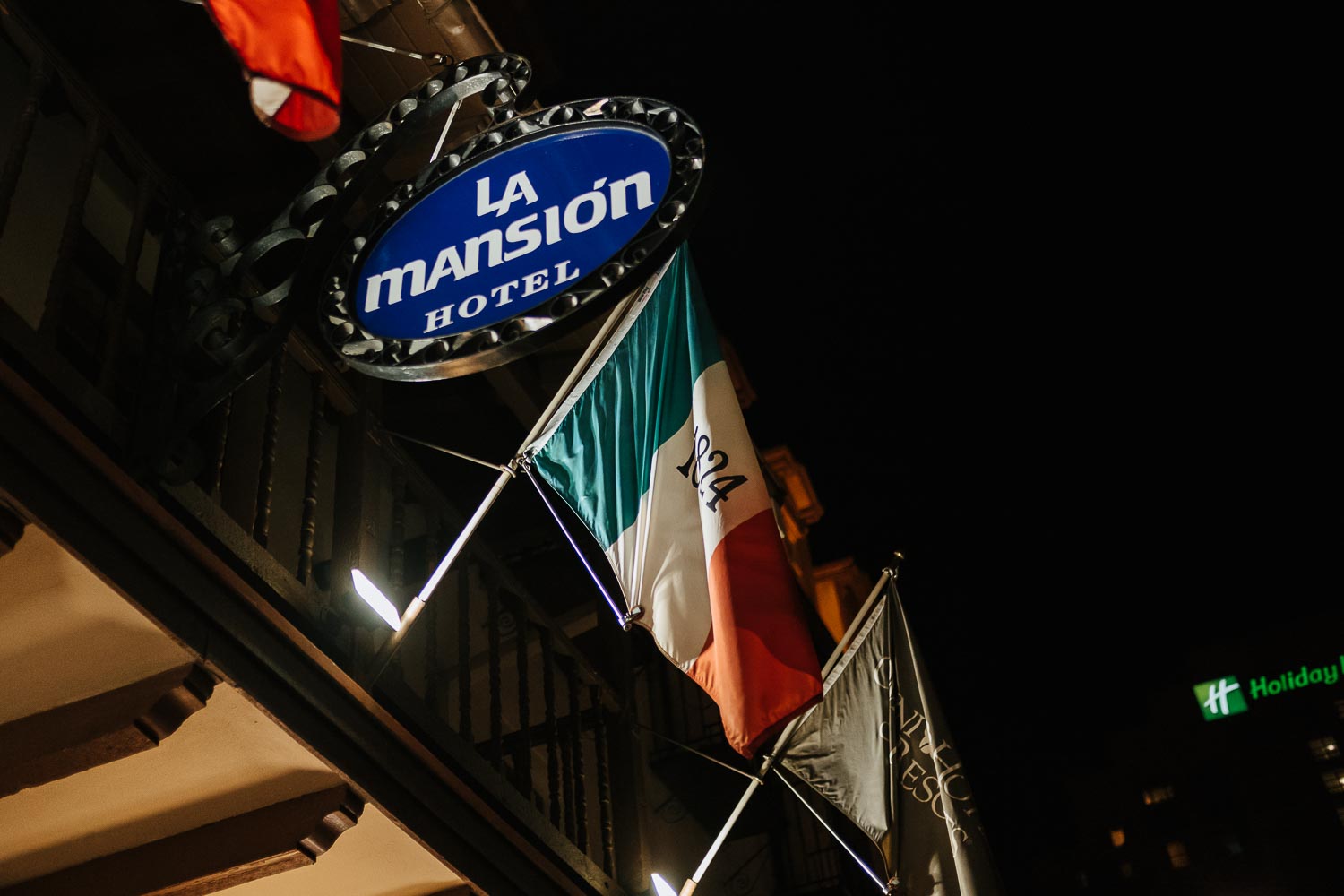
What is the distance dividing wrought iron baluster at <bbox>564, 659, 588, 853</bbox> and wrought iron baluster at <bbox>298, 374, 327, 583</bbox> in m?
2.20

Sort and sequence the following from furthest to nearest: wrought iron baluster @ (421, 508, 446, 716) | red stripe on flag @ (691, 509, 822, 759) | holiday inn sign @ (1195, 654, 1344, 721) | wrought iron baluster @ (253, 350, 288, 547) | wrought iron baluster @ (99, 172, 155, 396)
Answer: holiday inn sign @ (1195, 654, 1344, 721) → wrought iron baluster @ (421, 508, 446, 716) → red stripe on flag @ (691, 509, 822, 759) → wrought iron baluster @ (253, 350, 288, 547) → wrought iron baluster @ (99, 172, 155, 396)

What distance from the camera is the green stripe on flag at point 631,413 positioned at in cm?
568

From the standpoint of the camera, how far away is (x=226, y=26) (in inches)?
157

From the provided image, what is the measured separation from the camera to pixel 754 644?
202 inches

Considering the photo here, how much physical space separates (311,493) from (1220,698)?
6035 centimetres

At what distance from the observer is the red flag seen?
3984mm

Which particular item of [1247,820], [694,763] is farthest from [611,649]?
[1247,820]

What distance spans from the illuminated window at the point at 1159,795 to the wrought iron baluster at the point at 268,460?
262 feet

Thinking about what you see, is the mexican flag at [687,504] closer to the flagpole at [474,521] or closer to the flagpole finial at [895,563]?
the flagpole at [474,521]

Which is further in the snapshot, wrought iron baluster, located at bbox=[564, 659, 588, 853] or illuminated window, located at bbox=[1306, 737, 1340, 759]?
illuminated window, located at bbox=[1306, 737, 1340, 759]

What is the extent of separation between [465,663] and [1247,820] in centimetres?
7598

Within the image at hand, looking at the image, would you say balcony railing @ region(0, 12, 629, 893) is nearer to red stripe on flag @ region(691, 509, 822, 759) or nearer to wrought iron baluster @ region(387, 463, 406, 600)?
wrought iron baluster @ region(387, 463, 406, 600)

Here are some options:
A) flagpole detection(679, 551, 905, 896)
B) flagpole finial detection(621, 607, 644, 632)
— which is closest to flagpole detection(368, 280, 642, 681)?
flagpole finial detection(621, 607, 644, 632)

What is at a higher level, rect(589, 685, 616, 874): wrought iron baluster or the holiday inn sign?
rect(589, 685, 616, 874): wrought iron baluster
